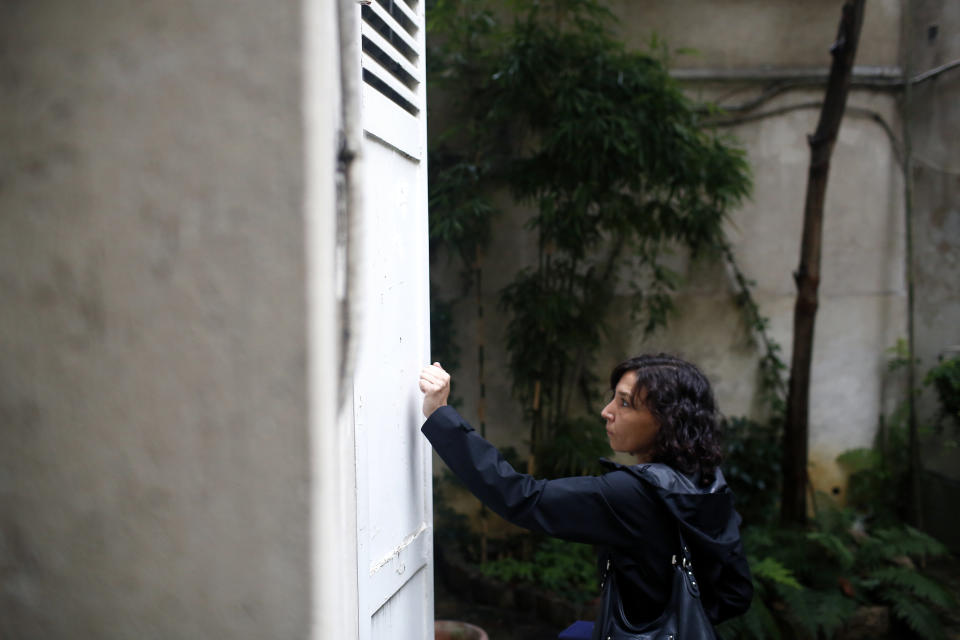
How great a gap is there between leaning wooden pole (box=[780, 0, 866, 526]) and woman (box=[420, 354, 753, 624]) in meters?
3.16

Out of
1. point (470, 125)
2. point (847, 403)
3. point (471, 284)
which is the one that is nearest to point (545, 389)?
point (471, 284)

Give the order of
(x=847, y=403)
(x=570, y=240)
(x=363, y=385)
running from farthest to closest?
1. (x=847, y=403)
2. (x=570, y=240)
3. (x=363, y=385)

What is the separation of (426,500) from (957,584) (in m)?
4.47

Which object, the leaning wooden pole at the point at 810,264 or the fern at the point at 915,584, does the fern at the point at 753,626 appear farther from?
the leaning wooden pole at the point at 810,264

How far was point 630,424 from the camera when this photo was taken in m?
2.03

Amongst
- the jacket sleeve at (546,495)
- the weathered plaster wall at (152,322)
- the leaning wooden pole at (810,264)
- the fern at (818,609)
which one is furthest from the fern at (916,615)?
the weathered plaster wall at (152,322)

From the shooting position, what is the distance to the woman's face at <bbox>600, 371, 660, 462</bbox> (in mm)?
2008

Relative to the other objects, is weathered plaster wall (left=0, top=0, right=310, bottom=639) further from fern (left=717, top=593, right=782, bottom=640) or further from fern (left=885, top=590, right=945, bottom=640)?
fern (left=885, top=590, right=945, bottom=640)

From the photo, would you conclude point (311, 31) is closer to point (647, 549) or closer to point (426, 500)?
point (647, 549)

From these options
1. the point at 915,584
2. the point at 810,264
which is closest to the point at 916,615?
the point at 915,584

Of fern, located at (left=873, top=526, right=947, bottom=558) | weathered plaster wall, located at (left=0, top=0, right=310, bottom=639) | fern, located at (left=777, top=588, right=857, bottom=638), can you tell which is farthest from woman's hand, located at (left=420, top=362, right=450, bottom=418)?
fern, located at (left=873, top=526, right=947, bottom=558)

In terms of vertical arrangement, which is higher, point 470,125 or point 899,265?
point 470,125

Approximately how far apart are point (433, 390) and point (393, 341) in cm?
17

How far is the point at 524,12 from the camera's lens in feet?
17.3
